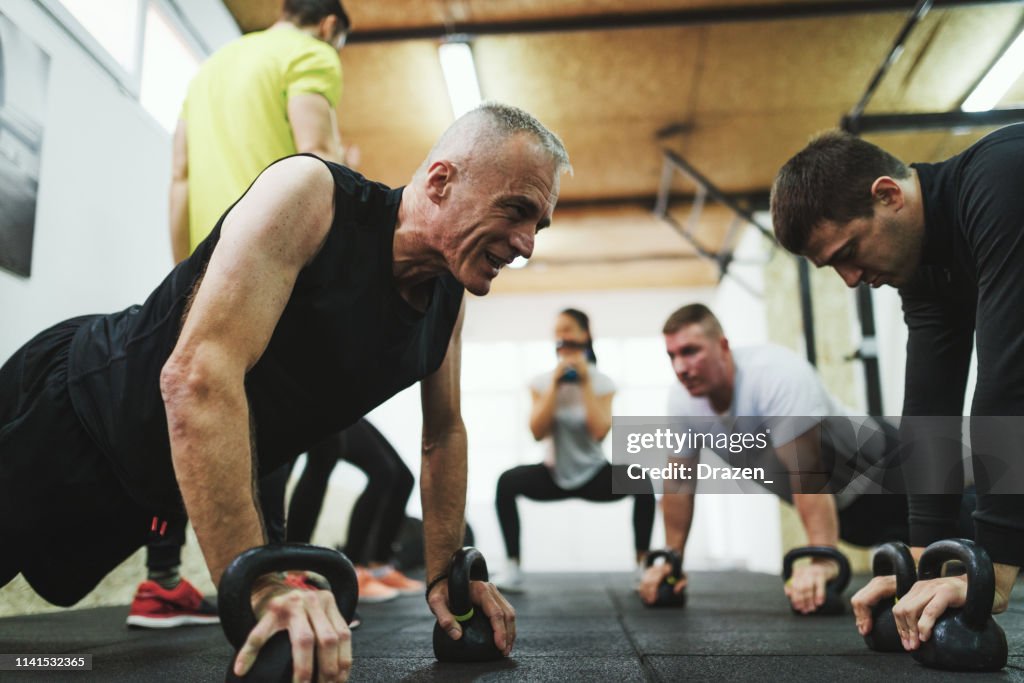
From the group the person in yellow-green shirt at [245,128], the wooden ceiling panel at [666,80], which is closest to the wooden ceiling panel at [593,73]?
the wooden ceiling panel at [666,80]

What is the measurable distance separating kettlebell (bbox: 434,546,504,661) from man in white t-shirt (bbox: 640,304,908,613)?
129 cm

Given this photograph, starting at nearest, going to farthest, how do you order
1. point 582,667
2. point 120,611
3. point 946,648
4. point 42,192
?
point 946,648 < point 582,667 < point 42,192 < point 120,611

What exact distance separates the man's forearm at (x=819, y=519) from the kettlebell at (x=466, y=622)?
1444mm

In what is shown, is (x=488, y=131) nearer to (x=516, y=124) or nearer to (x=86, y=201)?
(x=516, y=124)

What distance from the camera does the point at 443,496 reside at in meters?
1.32

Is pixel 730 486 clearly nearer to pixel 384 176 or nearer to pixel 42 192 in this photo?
pixel 384 176

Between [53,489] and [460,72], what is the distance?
3.22 meters

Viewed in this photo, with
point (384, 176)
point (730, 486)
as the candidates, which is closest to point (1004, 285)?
point (384, 176)

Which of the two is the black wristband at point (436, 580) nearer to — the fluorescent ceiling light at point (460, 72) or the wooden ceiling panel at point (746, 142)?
the fluorescent ceiling light at point (460, 72)

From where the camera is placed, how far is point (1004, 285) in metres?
1.11

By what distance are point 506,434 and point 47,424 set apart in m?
7.79

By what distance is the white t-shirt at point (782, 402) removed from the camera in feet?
8.18

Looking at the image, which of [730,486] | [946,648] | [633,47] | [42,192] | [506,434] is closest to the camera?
[946,648]

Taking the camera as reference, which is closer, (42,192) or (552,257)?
(42,192)
